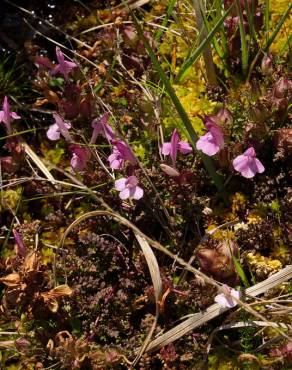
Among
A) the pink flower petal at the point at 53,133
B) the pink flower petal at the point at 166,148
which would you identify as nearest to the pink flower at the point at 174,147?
the pink flower petal at the point at 166,148

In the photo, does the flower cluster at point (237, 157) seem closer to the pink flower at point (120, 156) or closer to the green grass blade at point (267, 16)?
the pink flower at point (120, 156)

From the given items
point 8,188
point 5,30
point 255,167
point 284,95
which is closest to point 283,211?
point 255,167

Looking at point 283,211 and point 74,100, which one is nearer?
point 283,211

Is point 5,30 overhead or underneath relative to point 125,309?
overhead

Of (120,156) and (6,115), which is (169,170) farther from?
(6,115)

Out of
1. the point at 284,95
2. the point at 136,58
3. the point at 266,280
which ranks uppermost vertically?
the point at 284,95

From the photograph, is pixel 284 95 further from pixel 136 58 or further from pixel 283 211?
pixel 136 58

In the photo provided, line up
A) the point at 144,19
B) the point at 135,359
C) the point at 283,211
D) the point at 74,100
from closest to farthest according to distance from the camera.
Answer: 1. the point at 135,359
2. the point at 283,211
3. the point at 74,100
4. the point at 144,19

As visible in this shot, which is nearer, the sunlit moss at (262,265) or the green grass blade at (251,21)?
the sunlit moss at (262,265)
